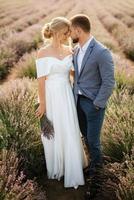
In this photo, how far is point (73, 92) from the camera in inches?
217

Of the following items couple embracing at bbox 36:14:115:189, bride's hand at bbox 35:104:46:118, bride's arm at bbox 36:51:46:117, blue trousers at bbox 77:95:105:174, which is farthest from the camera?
bride's hand at bbox 35:104:46:118

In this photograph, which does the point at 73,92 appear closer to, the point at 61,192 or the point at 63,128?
the point at 63,128

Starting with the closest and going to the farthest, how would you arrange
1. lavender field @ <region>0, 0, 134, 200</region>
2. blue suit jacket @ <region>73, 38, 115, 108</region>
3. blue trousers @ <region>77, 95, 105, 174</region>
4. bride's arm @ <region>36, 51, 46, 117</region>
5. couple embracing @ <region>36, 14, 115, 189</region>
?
lavender field @ <region>0, 0, 134, 200</region>
blue suit jacket @ <region>73, 38, 115, 108</region>
couple embracing @ <region>36, 14, 115, 189</region>
blue trousers @ <region>77, 95, 105, 174</region>
bride's arm @ <region>36, 51, 46, 117</region>

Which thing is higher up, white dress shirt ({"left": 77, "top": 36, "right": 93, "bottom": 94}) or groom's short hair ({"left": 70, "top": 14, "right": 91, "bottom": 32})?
groom's short hair ({"left": 70, "top": 14, "right": 91, "bottom": 32})

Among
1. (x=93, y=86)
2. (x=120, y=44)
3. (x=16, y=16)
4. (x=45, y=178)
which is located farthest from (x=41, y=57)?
(x=16, y=16)

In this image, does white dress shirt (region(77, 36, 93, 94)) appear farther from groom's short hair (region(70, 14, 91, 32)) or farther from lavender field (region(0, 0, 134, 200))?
lavender field (region(0, 0, 134, 200))

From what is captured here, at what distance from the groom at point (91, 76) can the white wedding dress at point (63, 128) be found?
152mm

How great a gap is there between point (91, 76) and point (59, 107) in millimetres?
647

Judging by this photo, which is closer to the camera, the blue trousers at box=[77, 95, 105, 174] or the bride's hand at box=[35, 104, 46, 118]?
the blue trousers at box=[77, 95, 105, 174]

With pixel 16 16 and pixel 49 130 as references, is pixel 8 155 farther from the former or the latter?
pixel 16 16

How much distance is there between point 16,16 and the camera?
86.1 ft

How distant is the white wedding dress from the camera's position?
17.6 ft

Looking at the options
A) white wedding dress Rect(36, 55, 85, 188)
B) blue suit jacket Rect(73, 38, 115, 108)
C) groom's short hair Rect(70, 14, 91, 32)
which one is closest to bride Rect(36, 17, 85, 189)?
white wedding dress Rect(36, 55, 85, 188)

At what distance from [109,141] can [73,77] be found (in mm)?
849
